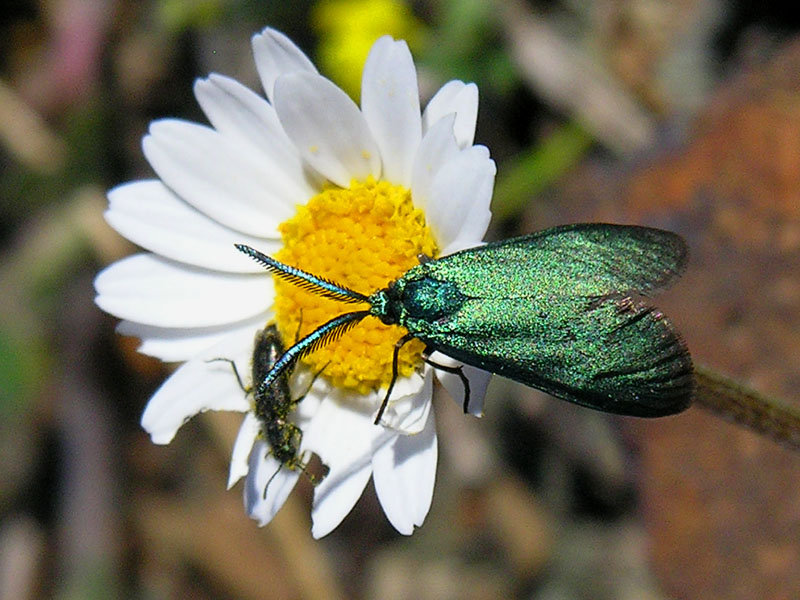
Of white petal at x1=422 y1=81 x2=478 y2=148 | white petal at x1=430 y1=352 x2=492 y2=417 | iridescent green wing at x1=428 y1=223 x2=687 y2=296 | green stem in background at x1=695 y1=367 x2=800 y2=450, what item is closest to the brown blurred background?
green stem in background at x1=695 y1=367 x2=800 y2=450

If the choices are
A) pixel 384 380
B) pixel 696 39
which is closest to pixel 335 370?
pixel 384 380

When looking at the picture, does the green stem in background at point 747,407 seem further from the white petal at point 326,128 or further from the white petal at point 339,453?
the white petal at point 326,128

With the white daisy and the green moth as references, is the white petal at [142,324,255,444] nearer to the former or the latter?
the white daisy

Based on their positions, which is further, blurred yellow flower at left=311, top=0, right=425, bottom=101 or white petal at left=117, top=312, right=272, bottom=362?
blurred yellow flower at left=311, top=0, right=425, bottom=101

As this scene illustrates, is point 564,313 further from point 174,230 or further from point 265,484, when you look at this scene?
point 174,230

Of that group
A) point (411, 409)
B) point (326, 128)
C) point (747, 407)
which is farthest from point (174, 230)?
point (747, 407)
